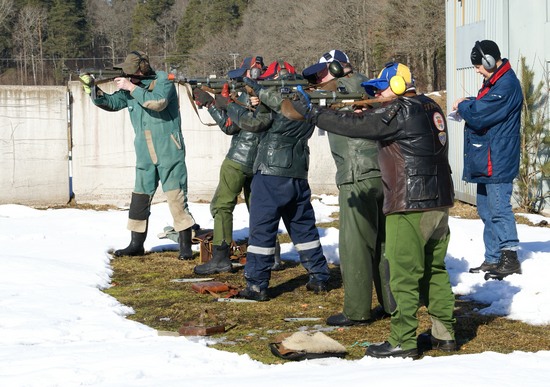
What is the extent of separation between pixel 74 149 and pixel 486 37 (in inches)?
283

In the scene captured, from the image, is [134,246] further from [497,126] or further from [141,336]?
[497,126]

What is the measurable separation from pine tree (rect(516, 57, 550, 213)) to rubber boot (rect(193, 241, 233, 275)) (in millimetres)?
5739

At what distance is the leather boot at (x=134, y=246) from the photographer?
1082 centimetres

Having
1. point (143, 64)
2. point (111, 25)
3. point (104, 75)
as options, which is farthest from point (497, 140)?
point (111, 25)

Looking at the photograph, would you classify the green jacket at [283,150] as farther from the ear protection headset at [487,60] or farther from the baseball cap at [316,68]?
the ear protection headset at [487,60]

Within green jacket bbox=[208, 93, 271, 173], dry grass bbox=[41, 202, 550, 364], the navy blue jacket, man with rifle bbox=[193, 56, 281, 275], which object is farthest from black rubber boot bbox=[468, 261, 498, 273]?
green jacket bbox=[208, 93, 271, 173]

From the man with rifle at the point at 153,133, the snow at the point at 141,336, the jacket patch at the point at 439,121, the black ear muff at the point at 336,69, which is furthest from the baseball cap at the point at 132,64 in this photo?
the jacket patch at the point at 439,121

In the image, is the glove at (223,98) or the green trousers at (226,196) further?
the green trousers at (226,196)

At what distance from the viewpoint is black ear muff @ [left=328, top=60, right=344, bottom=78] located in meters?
7.48

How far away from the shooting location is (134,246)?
35.6 feet

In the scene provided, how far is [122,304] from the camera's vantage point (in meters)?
8.14

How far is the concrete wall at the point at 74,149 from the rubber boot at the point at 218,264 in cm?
679

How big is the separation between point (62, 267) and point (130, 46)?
88.9m

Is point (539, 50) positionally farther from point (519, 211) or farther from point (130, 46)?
point (130, 46)
